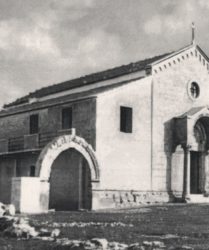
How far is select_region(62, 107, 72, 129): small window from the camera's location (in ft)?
109

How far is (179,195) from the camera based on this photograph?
114ft

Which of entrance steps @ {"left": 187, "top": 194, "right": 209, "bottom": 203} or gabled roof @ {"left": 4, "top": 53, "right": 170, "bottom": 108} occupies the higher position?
gabled roof @ {"left": 4, "top": 53, "right": 170, "bottom": 108}

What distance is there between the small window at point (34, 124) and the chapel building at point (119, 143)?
0.07m

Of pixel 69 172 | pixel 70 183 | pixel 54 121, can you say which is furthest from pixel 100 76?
pixel 70 183

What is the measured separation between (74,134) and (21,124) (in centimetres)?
901

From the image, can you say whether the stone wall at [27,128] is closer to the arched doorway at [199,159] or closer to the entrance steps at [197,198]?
the entrance steps at [197,198]

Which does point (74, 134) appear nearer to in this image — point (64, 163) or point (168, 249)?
point (64, 163)

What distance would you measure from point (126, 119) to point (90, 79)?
25.9 ft

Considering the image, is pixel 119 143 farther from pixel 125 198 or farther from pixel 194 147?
pixel 194 147

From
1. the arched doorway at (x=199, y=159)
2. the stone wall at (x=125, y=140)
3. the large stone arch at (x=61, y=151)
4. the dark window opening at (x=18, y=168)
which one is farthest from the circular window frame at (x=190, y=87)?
the dark window opening at (x=18, y=168)

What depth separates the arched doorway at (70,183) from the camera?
31328 millimetres

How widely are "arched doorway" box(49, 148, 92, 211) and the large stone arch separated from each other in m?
1.09

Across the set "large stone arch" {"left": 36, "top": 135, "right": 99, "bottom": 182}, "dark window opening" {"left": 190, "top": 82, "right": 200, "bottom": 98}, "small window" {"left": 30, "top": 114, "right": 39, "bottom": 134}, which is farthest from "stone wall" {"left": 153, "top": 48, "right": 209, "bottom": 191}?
"small window" {"left": 30, "top": 114, "right": 39, "bottom": 134}

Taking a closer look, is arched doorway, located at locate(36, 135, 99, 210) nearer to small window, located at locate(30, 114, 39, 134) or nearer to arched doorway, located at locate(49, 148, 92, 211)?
arched doorway, located at locate(49, 148, 92, 211)
